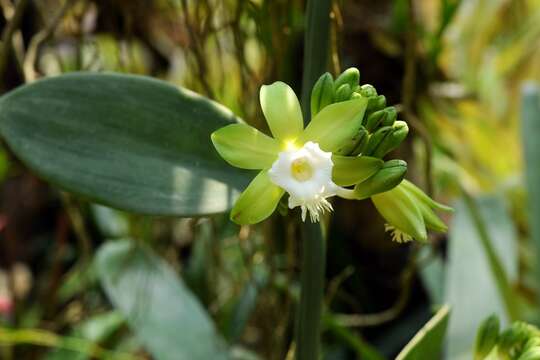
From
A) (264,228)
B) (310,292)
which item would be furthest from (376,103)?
(264,228)

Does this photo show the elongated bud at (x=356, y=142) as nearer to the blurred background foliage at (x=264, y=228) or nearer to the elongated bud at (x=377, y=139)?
the elongated bud at (x=377, y=139)

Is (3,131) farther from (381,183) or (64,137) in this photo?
(381,183)

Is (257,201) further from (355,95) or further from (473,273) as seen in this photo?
(473,273)

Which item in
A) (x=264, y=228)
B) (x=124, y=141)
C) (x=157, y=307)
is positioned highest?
(x=124, y=141)

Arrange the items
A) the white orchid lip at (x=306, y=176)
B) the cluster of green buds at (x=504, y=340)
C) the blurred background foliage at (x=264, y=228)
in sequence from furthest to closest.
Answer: the blurred background foliage at (x=264, y=228) < the cluster of green buds at (x=504, y=340) < the white orchid lip at (x=306, y=176)

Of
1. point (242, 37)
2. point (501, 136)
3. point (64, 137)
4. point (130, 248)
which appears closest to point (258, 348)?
point (130, 248)

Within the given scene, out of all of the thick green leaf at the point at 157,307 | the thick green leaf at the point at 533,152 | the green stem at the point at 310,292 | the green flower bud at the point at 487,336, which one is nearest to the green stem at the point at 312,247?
the green stem at the point at 310,292

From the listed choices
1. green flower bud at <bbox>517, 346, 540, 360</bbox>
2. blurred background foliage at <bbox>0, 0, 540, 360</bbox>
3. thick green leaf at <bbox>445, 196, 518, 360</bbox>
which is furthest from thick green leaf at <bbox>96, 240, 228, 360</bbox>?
green flower bud at <bbox>517, 346, 540, 360</bbox>
